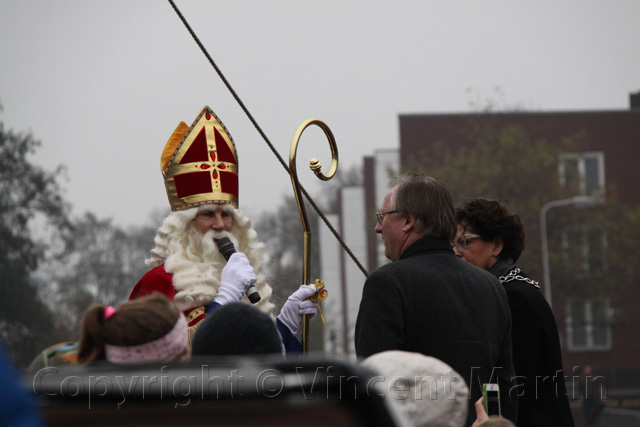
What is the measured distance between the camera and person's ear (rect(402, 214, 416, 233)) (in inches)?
148

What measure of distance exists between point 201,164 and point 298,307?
979mm

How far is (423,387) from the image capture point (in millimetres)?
2322

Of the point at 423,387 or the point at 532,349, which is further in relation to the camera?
the point at 532,349

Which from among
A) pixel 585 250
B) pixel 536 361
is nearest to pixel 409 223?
pixel 536 361

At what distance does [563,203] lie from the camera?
105 ft

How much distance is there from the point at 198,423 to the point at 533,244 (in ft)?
111

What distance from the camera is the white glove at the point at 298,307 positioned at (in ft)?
14.3

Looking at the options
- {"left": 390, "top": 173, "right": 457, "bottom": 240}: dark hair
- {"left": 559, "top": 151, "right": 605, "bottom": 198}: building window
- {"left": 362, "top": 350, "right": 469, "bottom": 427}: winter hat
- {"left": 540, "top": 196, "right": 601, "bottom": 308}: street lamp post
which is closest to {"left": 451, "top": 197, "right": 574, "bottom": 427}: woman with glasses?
{"left": 390, "top": 173, "right": 457, "bottom": 240}: dark hair

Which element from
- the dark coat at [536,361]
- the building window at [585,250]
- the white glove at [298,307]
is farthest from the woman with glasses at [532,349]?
the building window at [585,250]

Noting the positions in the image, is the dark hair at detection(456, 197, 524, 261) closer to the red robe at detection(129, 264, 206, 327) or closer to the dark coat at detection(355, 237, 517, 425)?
the dark coat at detection(355, 237, 517, 425)

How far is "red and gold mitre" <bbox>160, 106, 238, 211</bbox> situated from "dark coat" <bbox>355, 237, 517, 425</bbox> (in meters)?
1.46

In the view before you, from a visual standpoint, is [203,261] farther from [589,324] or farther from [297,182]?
[589,324]

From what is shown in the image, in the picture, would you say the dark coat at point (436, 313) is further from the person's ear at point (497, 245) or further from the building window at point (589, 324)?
the building window at point (589, 324)

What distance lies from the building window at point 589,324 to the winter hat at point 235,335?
1324 inches
